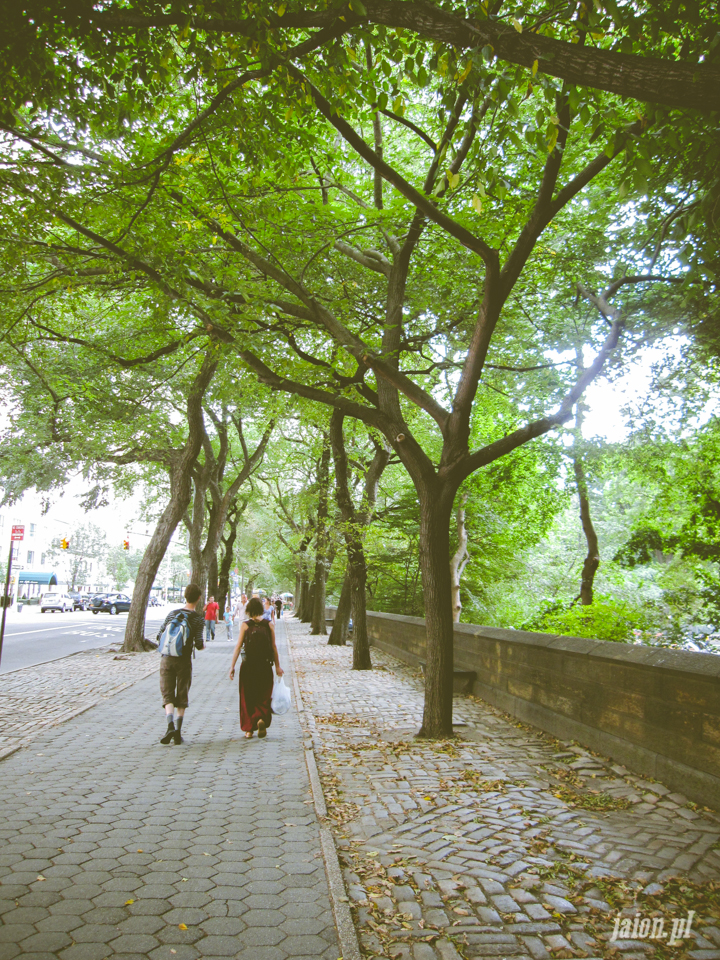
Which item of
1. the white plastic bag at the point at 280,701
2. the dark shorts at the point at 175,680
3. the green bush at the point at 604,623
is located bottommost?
the white plastic bag at the point at 280,701

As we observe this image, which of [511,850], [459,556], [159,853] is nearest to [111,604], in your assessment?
[459,556]

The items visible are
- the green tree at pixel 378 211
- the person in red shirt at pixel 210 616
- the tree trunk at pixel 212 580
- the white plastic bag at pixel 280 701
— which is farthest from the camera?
the tree trunk at pixel 212 580

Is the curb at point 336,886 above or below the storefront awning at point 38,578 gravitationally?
below

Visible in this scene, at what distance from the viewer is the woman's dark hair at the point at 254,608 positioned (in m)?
8.34

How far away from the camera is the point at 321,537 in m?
20.9

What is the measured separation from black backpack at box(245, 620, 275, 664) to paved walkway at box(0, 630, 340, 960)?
1.01 metres

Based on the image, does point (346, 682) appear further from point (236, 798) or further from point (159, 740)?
point (236, 798)

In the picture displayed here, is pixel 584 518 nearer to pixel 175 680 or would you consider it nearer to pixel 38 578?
pixel 175 680

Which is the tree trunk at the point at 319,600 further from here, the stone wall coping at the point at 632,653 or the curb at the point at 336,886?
the curb at the point at 336,886

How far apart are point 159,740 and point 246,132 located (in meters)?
6.64

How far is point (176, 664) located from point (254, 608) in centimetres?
112

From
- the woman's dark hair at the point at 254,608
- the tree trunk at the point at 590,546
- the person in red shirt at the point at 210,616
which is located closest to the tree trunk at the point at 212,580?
the person in red shirt at the point at 210,616

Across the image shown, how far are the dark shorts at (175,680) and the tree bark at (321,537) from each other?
10.5 m

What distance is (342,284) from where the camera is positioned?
11.0 metres
